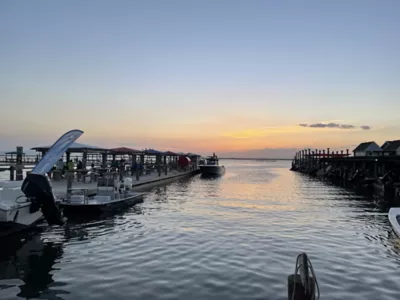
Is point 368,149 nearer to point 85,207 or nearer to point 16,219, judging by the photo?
point 85,207

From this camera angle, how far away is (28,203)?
14.7 m

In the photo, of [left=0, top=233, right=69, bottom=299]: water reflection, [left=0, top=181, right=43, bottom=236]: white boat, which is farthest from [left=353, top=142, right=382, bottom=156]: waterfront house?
[left=0, top=233, right=69, bottom=299]: water reflection

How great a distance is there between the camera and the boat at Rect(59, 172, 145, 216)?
18844mm

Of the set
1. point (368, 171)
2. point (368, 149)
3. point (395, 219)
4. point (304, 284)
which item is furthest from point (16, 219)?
point (368, 149)

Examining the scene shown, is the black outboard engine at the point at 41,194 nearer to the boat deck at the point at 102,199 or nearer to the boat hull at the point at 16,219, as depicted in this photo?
the boat hull at the point at 16,219

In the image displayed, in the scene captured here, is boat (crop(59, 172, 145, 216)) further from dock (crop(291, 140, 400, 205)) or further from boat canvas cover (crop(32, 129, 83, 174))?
dock (crop(291, 140, 400, 205))

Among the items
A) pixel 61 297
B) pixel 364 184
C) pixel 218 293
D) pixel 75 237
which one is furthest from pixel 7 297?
pixel 364 184

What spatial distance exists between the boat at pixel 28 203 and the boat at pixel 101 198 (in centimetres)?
368

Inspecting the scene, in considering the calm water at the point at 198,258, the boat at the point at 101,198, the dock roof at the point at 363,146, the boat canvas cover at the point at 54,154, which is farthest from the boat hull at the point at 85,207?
the dock roof at the point at 363,146

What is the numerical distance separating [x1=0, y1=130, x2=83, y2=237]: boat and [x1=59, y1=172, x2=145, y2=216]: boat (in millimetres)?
3682

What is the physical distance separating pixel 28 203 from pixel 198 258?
7.43 metres

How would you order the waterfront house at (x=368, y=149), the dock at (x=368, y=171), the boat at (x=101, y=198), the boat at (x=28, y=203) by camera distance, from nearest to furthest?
the boat at (x=28, y=203), the boat at (x=101, y=198), the dock at (x=368, y=171), the waterfront house at (x=368, y=149)

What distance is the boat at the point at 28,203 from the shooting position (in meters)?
13.8

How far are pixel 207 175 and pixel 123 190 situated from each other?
149 ft
